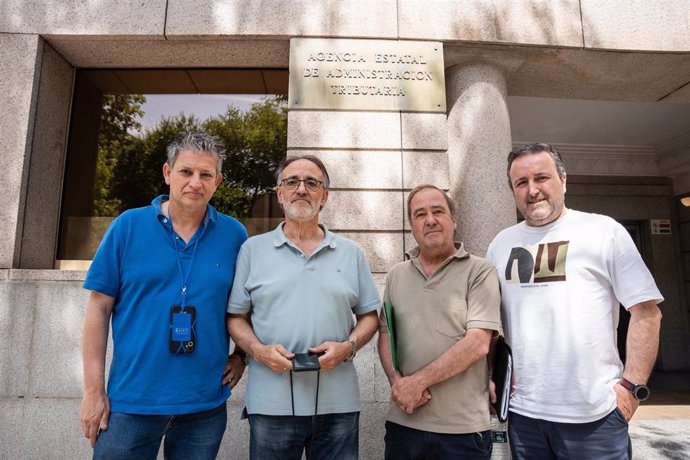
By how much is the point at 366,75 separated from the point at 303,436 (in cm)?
409

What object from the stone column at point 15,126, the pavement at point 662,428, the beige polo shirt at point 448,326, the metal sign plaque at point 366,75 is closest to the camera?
the beige polo shirt at point 448,326

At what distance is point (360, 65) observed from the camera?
5074 millimetres

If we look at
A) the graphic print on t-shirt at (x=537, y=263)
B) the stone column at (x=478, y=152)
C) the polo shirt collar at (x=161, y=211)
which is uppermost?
the stone column at (x=478, y=152)

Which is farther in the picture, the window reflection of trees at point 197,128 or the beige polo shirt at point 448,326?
the window reflection of trees at point 197,128

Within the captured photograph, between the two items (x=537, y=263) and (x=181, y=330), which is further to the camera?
(x=537, y=263)

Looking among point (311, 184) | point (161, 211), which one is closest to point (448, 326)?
point (311, 184)

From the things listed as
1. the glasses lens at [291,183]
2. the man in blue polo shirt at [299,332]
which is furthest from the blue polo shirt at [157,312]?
the glasses lens at [291,183]

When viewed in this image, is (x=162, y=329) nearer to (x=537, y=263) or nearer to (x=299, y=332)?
(x=299, y=332)

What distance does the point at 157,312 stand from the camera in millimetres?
2082

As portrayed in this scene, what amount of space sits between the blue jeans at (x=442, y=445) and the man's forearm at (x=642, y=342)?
2.54ft

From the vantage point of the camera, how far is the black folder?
7.25 feet

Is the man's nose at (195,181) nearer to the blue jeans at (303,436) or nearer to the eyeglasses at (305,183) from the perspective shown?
the eyeglasses at (305,183)

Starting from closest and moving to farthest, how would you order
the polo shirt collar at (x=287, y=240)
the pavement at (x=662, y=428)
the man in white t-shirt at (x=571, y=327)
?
1. the man in white t-shirt at (x=571, y=327)
2. the polo shirt collar at (x=287, y=240)
3. the pavement at (x=662, y=428)

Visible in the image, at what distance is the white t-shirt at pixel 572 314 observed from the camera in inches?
84.1
